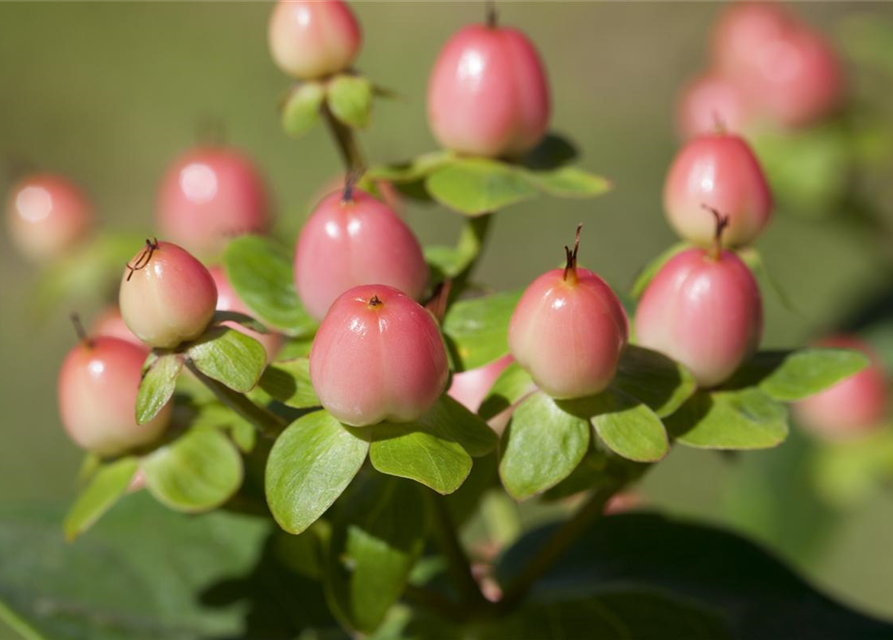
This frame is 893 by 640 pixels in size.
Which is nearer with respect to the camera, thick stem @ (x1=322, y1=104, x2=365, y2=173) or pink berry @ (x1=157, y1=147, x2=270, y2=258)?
thick stem @ (x1=322, y1=104, x2=365, y2=173)

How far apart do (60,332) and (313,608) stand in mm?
1979

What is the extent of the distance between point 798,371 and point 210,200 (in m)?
0.41

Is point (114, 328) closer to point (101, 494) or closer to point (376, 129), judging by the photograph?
point (101, 494)

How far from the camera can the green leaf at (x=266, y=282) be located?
51 cm

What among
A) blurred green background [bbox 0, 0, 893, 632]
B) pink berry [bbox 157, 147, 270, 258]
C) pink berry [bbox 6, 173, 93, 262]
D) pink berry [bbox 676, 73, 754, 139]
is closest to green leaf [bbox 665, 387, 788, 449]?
pink berry [bbox 157, 147, 270, 258]

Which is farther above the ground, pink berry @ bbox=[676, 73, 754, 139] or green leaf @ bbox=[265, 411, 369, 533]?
green leaf @ bbox=[265, 411, 369, 533]

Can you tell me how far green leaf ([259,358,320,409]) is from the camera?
461 mm

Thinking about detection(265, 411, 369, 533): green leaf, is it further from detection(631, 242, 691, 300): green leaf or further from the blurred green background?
the blurred green background

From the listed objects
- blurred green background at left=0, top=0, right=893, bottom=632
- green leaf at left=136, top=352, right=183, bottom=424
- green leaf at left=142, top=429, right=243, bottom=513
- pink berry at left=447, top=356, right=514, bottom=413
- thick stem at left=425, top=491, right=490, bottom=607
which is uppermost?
green leaf at left=136, top=352, right=183, bottom=424

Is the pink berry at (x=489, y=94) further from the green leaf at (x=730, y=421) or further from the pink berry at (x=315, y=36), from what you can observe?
the green leaf at (x=730, y=421)

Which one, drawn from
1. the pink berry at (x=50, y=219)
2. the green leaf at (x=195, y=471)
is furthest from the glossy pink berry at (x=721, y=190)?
the pink berry at (x=50, y=219)

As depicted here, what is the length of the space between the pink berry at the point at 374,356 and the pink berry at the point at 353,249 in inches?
1.7

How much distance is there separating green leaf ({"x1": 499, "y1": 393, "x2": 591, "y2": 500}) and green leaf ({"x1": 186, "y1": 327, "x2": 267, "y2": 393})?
0.10m

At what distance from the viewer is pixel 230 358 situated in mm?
444
